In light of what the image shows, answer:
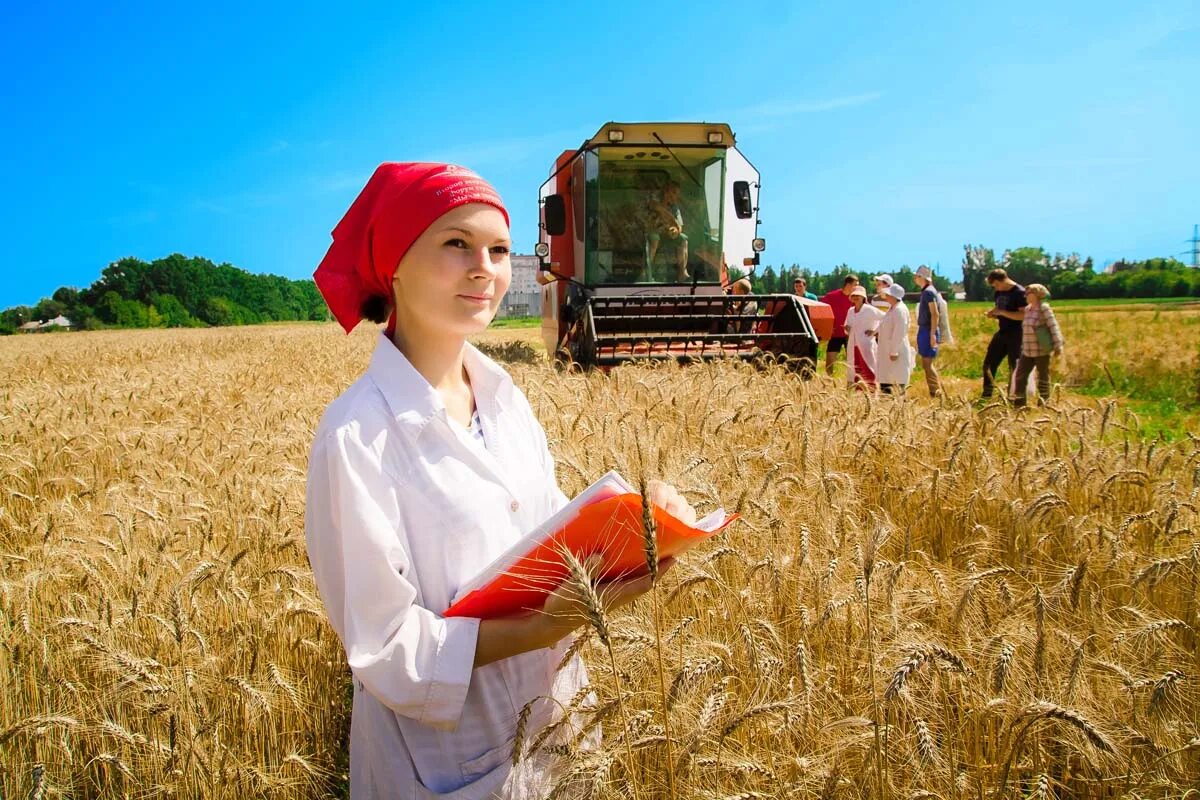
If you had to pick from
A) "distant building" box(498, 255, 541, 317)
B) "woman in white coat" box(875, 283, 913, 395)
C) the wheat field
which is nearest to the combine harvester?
"woman in white coat" box(875, 283, 913, 395)

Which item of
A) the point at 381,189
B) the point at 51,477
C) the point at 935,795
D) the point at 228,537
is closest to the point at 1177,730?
the point at 935,795

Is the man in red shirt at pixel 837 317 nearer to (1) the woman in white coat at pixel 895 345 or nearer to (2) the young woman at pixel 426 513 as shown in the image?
(1) the woman in white coat at pixel 895 345

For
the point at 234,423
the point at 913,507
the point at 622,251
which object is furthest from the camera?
the point at 622,251

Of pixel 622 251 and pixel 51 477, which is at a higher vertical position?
pixel 622 251

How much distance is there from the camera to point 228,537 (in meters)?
2.78

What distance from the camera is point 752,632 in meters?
1.92

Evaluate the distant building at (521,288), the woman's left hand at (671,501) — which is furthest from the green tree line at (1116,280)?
the woman's left hand at (671,501)

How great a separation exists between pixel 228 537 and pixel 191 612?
2.28 ft

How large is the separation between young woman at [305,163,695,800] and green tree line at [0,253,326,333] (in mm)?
56924

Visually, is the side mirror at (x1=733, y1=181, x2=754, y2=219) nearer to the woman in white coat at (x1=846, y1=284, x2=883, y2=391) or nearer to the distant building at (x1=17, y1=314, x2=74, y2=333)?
the woman in white coat at (x1=846, y1=284, x2=883, y2=391)

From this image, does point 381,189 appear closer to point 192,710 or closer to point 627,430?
point 192,710

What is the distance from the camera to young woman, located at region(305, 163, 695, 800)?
1.17 m

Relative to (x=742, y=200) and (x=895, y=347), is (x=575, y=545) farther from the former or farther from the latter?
(x=742, y=200)

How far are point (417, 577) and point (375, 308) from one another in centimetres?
57
